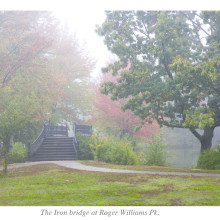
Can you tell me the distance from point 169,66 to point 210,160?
525cm

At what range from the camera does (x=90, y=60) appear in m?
28.2

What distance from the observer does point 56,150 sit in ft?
66.1

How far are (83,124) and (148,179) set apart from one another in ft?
56.5

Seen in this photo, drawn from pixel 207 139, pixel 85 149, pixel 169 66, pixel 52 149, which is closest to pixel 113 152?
pixel 85 149

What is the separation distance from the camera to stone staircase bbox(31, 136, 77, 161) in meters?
19.1

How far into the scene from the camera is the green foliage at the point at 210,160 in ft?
44.1

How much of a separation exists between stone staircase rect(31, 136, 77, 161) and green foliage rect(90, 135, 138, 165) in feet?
6.30

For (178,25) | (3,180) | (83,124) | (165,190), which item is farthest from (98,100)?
(165,190)

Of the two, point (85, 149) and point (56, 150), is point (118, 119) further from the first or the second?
point (56, 150)

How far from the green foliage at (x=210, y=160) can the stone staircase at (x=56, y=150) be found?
29.6ft

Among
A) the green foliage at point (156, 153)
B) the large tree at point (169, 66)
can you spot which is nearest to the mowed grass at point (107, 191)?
the large tree at point (169, 66)

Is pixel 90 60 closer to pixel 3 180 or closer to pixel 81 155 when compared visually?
pixel 81 155

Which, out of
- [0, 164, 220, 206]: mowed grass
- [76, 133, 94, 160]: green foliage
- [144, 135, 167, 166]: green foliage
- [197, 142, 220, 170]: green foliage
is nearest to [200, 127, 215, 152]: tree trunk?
[197, 142, 220, 170]: green foliage

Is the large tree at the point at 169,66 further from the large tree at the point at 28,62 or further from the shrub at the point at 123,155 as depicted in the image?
the large tree at the point at 28,62
